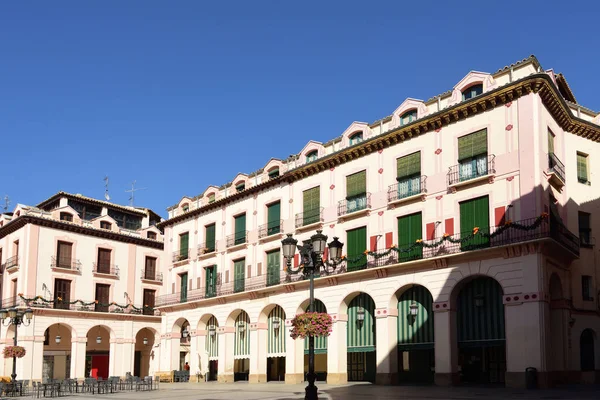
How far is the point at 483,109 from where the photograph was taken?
97.2 feet

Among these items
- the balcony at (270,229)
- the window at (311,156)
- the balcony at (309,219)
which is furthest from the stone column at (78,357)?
the window at (311,156)

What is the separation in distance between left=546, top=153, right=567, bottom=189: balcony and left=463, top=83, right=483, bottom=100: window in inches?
159

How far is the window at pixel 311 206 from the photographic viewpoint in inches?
1463

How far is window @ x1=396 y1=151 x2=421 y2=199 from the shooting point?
3212 cm

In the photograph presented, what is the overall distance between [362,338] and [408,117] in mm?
10980

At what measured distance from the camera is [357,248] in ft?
113

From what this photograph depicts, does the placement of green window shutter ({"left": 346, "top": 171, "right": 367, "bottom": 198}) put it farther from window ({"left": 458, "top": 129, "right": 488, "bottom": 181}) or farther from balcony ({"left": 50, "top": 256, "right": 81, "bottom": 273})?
balcony ({"left": 50, "top": 256, "right": 81, "bottom": 273})

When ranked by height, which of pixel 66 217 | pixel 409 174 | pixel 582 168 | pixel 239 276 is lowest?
pixel 239 276

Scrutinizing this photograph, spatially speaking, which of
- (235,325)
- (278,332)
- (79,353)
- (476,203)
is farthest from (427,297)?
(79,353)

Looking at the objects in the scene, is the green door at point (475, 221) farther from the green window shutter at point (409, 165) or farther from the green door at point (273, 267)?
the green door at point (273, 267)

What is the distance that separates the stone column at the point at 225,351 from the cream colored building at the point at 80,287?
1024cm

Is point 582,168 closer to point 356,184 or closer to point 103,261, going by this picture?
point 356,184

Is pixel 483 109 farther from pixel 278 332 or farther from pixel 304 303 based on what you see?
pixel 278 332

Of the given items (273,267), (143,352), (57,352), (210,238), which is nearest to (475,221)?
(273,267)
